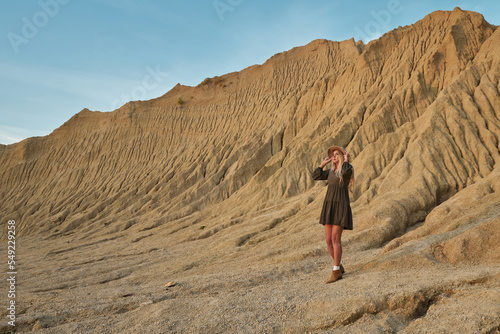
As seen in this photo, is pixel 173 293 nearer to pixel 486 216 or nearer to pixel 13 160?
pixel 486 216

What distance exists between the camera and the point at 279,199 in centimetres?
2242

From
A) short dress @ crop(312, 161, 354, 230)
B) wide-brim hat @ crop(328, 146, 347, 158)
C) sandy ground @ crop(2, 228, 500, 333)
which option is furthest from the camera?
wide-brim hat @ crop(328, 146, 347, 158)

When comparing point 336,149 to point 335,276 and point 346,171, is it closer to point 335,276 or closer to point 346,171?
point 346,171

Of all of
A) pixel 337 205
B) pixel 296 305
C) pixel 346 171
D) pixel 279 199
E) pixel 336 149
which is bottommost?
pixel 296 305

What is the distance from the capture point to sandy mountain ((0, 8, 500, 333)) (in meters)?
6.24

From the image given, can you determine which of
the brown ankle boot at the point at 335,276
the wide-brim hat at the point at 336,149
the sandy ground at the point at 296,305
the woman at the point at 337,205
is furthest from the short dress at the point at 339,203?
the sandy ground at the point at 296,305

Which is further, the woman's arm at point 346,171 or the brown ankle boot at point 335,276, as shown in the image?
the brown ankle boot at point 335,276

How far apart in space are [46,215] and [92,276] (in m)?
24.2

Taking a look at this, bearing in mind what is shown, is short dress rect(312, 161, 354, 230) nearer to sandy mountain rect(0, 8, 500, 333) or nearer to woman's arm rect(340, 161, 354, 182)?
woman's arm rect(340, 161, 354, 182)

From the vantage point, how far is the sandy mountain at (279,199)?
6.24 m

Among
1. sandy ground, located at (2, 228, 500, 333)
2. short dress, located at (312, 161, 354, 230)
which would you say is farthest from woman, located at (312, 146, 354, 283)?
sandy ground, located at (2, 228, 500, 333)

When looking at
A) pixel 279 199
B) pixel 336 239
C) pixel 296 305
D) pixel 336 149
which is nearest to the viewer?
pixel 296 305

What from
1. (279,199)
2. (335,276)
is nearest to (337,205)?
(335,276)

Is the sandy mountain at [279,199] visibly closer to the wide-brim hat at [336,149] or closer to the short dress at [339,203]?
the short dress at [339,203]
